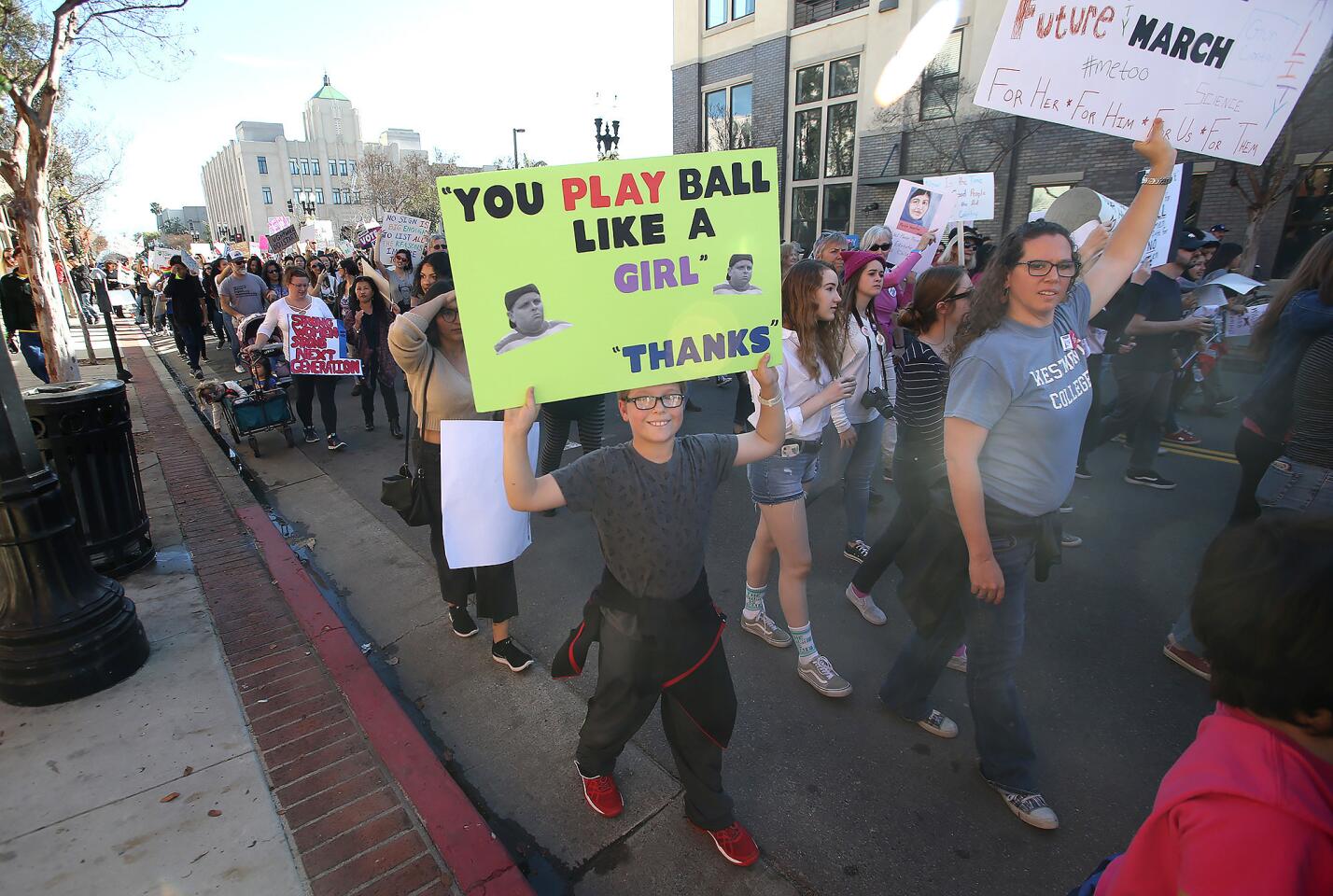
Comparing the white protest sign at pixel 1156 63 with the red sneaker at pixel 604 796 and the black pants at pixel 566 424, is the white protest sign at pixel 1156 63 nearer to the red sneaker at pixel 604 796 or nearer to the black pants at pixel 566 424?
the red sneaker at pixel 604 796

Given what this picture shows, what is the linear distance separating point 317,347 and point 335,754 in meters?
5.23

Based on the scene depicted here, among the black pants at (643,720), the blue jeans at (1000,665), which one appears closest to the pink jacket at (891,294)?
the blue jeans at (1000,665)

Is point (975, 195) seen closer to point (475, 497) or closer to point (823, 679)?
point (823, 679)

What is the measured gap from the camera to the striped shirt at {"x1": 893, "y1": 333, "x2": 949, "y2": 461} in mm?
3613

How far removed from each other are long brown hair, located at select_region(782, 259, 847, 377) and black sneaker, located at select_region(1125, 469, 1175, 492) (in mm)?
4291

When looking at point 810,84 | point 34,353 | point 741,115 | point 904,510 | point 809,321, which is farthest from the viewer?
point 741,115

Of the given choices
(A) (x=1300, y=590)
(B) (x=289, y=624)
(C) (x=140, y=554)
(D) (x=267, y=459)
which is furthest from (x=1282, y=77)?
(D) (x=267, y=459)

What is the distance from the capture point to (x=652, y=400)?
2158 millimetres

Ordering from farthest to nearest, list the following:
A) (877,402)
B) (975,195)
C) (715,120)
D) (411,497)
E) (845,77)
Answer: (715,120), (845,77), (975,195), (877,402), (411,497)

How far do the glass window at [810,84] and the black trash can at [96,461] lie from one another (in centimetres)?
2361

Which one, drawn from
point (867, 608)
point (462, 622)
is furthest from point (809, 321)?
point (462, 622)

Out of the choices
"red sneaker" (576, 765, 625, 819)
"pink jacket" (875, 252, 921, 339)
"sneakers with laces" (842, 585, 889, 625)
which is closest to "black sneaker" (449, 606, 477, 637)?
"red sneaker" (576, 765, 625, 819)

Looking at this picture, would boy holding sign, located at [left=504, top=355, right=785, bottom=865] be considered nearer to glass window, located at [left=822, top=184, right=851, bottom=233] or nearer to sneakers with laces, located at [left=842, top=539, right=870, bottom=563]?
sneakers with laces, located at [left=842, top=539, right=870, bottom=563]

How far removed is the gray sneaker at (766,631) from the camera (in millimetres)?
3754
